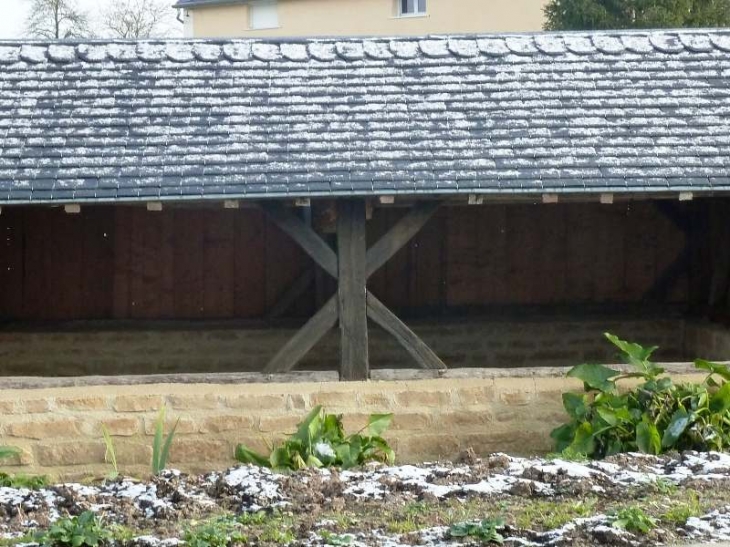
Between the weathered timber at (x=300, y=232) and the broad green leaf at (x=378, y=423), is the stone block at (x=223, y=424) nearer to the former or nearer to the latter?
the broad green leaf at (x=378, y=423)

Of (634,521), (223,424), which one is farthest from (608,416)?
(223,424)

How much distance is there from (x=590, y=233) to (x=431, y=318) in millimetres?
1730

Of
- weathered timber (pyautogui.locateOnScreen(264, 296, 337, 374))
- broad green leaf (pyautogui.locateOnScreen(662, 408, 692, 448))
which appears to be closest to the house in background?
weathered timber (pyautogui.locateOnScreen(264, 296, 337, 374))

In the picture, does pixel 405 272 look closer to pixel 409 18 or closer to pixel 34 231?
pixel 34 231

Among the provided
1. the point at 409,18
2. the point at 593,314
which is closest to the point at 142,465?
the point at 593,314

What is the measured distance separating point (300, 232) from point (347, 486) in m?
2.12

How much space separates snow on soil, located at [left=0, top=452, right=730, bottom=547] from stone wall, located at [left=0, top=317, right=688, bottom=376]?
3506mm

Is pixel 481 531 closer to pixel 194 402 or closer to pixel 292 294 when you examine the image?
pixel 194 402

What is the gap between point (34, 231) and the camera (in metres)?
10.0

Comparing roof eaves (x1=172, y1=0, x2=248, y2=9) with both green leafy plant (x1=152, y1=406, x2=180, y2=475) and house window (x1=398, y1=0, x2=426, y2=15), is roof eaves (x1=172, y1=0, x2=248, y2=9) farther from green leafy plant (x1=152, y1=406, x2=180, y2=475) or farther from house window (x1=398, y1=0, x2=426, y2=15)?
green leafy plant (x1=152, y1=406, x2=180, y2=475)

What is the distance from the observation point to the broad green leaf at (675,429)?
23.0 feet

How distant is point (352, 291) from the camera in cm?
767

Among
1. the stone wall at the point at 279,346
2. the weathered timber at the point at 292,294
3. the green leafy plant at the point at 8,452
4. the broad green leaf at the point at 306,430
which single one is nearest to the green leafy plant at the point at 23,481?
the green leafy plant at the point at 8,452

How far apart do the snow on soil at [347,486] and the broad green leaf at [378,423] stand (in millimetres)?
660
